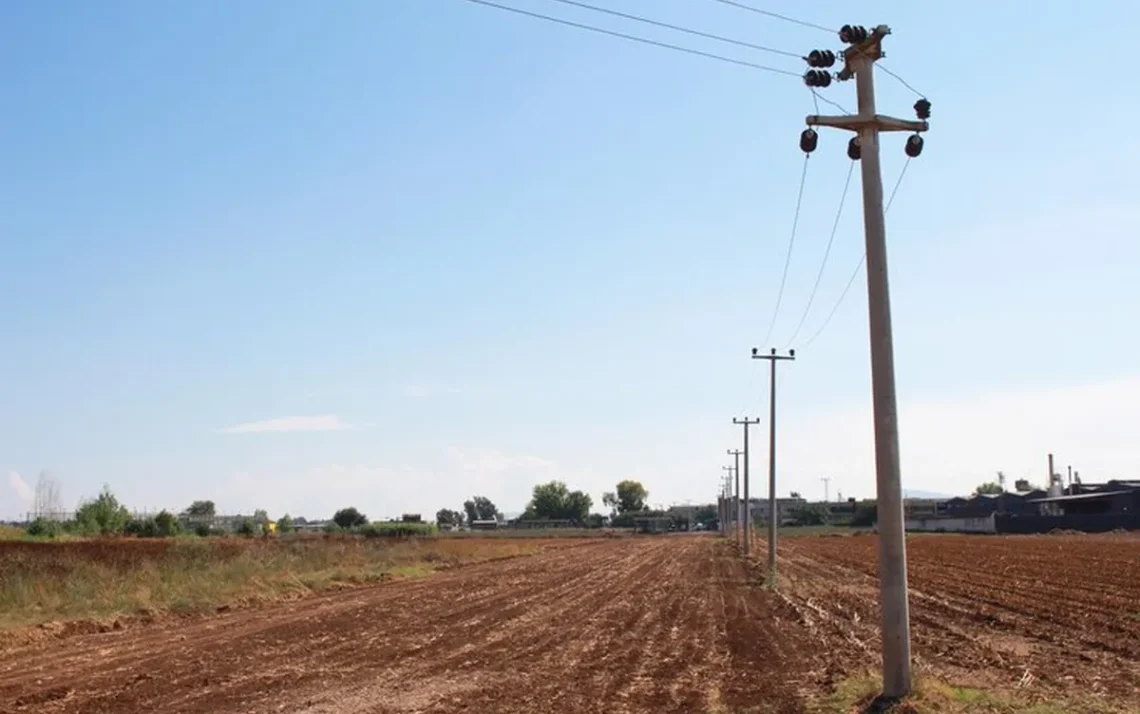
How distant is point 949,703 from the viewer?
1239cm

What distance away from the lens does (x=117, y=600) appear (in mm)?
26938

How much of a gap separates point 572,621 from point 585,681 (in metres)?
9.97

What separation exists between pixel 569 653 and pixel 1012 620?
40.3ft

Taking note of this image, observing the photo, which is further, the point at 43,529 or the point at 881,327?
the point at 43,529

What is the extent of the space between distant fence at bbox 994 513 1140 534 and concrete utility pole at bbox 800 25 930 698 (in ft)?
401

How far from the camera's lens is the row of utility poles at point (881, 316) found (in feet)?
42.1

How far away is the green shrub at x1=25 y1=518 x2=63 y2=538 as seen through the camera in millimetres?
90062

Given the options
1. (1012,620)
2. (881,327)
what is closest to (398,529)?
(1012,620)

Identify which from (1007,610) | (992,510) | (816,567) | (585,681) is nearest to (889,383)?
(585,681)

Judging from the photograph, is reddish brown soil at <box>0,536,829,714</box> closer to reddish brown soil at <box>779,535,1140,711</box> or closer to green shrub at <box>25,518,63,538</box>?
reddish brown soil at <box>779,535,1140,711</box>

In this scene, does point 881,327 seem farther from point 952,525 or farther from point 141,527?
point 952,525

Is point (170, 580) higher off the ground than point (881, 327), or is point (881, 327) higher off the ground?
point (881, 327)

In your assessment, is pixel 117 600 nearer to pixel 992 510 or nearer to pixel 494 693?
pixel 494 693

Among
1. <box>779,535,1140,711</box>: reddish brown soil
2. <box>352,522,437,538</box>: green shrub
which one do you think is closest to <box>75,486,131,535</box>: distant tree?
<box>352,522,437,538</box>: green shrub
